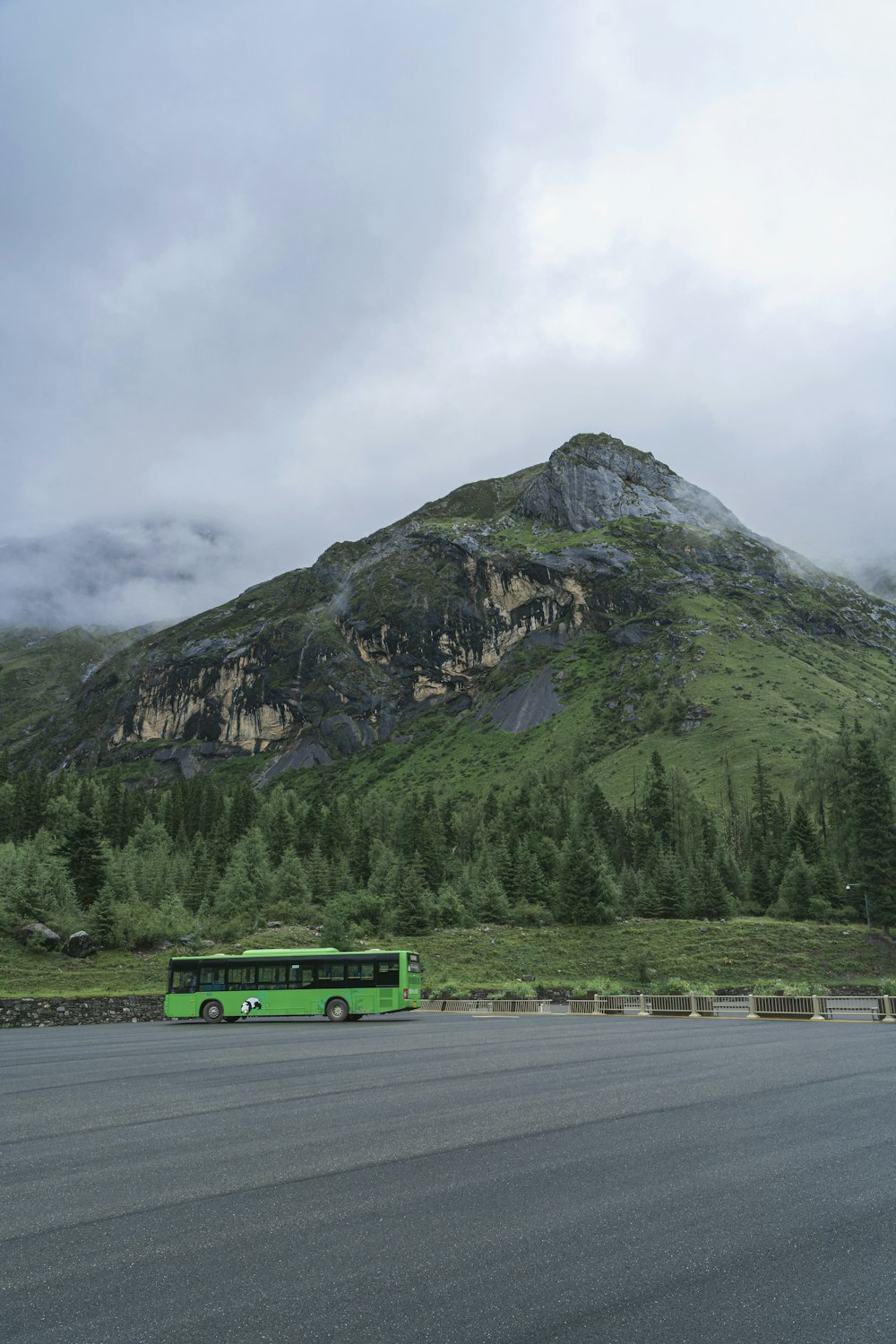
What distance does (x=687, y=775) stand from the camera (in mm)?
155125

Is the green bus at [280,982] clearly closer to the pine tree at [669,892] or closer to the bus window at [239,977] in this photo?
the bus window at [239,977]

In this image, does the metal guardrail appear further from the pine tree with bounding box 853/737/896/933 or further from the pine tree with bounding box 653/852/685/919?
the pine tree with bounding box 653/852/685/919

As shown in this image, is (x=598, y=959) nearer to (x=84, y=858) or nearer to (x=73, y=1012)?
(x=73, y=1012)

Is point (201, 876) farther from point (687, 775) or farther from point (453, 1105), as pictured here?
point (687, 775)

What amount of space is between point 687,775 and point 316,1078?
148m

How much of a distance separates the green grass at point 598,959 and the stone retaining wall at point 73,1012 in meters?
3.35

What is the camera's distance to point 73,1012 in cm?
3703

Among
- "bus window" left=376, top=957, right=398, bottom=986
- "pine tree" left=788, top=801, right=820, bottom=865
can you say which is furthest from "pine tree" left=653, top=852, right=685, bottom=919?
"bus window" left=376, top=957, right=398, bottom=986

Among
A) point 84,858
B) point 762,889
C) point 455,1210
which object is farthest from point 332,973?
point 762,889

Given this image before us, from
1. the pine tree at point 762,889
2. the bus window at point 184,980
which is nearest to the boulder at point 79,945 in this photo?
the bus window at point 184,980

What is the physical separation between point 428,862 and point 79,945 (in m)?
42.2

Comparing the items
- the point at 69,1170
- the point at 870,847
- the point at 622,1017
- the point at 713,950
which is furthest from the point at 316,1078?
the point at 870,847

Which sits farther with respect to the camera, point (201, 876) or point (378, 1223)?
point (201, 876)

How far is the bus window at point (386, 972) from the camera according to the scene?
122ft
